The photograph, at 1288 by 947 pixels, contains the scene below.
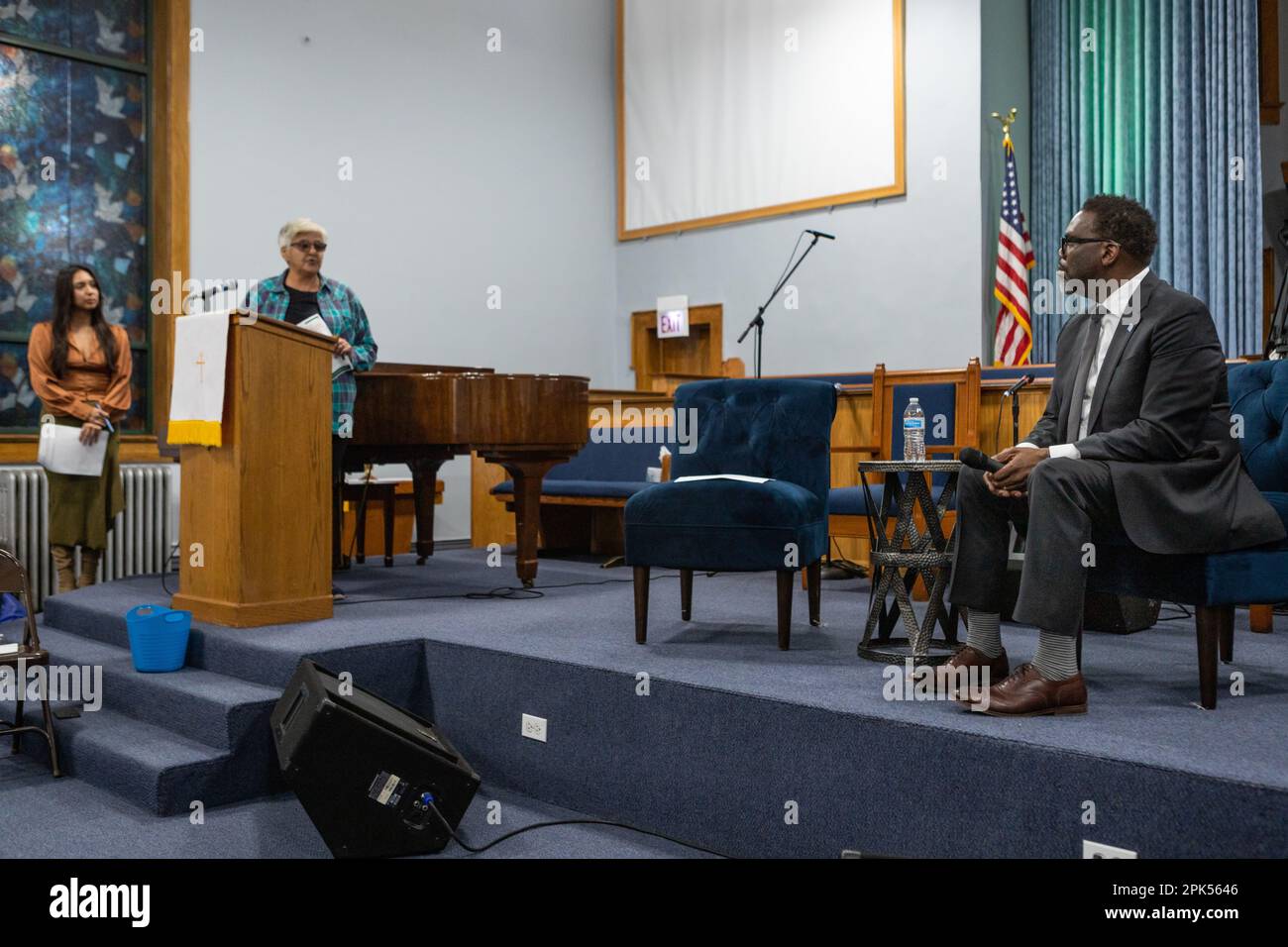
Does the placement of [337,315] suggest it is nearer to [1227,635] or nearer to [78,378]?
[78,378]

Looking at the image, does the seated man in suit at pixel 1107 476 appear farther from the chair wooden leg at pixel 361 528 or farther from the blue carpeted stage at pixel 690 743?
the chair wooden leg at pixel 361 528

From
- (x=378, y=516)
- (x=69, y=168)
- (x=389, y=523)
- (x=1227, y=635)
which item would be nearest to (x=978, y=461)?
(x=1227, y=635)

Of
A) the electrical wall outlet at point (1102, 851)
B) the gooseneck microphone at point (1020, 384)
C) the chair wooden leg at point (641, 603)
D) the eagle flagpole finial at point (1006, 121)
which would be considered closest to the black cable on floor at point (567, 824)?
the chair wooden leg at point (641, 603)

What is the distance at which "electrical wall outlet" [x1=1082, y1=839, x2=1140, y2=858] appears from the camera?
2045mm

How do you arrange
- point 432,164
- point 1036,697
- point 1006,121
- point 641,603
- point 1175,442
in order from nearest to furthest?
point 1036,697
point 1175,442
point 641,603
point 1006,121
point 432,164

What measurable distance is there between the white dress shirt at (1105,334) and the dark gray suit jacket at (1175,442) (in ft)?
0.12

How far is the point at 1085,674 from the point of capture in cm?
296

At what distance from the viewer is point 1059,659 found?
2.46 m

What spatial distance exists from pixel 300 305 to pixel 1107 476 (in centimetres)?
328

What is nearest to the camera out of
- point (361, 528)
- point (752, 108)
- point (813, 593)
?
point (813, 593)

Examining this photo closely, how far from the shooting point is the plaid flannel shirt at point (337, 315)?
14.8 feet

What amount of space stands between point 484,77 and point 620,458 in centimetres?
388
